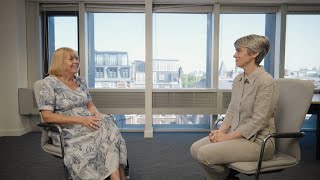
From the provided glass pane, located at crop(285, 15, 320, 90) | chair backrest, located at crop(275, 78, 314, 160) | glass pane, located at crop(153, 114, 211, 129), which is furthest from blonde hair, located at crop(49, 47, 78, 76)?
glass pane, located at crop(285, 15, 320, 90)

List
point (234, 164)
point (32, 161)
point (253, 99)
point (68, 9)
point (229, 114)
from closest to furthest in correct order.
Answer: point (234, 164) → point (253, 99) → point (229, 114) → point (32, 161) → point (68, 9)

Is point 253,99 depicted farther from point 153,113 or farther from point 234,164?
point 153,113

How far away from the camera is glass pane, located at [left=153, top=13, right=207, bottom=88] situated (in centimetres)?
449

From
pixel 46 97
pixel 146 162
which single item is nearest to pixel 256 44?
pixel 46 97

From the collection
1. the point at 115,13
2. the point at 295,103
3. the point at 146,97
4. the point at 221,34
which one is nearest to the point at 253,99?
the point at 295,103

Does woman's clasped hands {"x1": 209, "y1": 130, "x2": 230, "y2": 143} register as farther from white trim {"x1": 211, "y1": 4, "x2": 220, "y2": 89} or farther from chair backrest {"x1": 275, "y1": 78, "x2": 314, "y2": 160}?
white trim {"x1": 211, "y1": 4, "x2": 220, "y2": 89}

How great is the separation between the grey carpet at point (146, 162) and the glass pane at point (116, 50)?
1.11 meters

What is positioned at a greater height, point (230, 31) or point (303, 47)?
point (230, 31)

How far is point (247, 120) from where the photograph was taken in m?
1.74

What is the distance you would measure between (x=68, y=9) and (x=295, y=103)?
12.9ft

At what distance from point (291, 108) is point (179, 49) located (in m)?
2.97

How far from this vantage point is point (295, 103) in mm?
1687

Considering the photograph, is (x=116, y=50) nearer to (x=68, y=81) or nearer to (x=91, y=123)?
(x=68, y=81)

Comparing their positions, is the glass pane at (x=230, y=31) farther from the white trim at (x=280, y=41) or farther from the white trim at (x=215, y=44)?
the white trim at (x=280, y=41)
